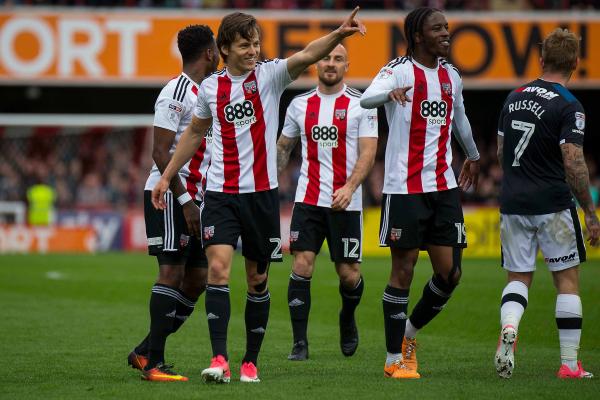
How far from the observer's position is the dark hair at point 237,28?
6766mm

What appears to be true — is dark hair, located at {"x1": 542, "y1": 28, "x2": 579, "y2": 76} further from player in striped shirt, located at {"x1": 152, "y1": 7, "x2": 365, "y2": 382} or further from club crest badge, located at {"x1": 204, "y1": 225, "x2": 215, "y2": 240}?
club crest badge, located at {"x1": 204, "y1": 225, "x2": 215, "y2": 240}

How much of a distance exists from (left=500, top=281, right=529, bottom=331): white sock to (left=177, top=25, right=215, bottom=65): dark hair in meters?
2.56

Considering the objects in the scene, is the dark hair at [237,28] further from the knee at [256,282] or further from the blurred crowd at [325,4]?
the blurred crowd at [325,4]

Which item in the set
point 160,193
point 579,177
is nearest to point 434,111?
point 579,177

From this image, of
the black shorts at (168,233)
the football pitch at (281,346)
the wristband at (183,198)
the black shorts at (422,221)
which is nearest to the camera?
the football pitch at (281,346)

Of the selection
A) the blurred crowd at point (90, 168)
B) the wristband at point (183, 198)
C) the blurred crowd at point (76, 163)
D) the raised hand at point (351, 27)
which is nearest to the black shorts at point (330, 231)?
the wristband at point (183, 198)

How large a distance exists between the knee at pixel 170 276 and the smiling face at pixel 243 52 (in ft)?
4.55

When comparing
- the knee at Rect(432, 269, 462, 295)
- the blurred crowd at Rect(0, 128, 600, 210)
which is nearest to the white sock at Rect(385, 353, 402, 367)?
the knee at Rect(432, 269, 462, 295)

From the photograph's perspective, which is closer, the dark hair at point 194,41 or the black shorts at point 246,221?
the black shorts at point 246,221

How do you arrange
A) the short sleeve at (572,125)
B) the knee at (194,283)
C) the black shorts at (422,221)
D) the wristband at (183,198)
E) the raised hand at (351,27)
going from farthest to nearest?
the knee at (194,283)
the black shorts at (422,221)
the wristband at (183,198)
the short sleeve at (572,125)
the raised hand at (351,27)

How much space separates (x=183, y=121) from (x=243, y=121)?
2.07 ft

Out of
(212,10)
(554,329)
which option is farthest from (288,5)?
(554,329)

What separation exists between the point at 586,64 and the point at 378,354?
18275 millimetres

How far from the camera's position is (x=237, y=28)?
22.2ft
